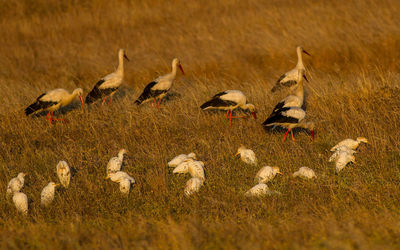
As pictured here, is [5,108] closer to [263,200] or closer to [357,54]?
[263,200]

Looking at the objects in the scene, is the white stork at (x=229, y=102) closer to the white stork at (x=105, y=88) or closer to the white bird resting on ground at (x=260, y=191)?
the white stork at (x=105, y=88)

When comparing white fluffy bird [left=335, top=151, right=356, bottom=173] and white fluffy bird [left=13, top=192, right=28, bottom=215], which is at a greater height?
white fluffy bird [left=13, top=192, right=28, bottom=215]

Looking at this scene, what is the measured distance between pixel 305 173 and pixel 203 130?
310 cm

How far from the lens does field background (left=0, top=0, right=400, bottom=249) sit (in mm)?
5227

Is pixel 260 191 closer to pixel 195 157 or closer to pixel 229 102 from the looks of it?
pixel 195 157

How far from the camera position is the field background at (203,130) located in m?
5.23

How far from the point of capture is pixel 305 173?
698 centimetres

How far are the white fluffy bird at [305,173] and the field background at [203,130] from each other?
0.16 m

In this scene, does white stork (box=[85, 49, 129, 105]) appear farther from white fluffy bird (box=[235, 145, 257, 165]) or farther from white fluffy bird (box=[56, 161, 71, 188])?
white fluffy bird (box=[235, 145, 257, 165])

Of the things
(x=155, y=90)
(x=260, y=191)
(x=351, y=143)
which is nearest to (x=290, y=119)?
(x=351, y=143)

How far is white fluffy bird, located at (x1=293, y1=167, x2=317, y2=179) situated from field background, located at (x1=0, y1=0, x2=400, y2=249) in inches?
6.2

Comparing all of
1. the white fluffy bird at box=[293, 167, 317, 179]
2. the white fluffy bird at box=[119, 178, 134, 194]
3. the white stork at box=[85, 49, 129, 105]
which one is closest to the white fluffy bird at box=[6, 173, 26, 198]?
the white fluffy bird at box=[119, 178, 134, 194]

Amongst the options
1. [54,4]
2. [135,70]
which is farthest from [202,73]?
[54,4]

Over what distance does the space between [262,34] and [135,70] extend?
15.8ft
